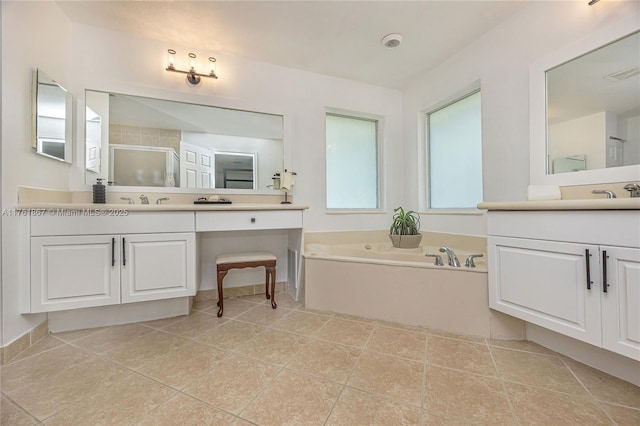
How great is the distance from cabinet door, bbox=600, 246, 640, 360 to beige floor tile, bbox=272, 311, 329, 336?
1460 millimetres

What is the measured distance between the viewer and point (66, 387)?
1.15 metres

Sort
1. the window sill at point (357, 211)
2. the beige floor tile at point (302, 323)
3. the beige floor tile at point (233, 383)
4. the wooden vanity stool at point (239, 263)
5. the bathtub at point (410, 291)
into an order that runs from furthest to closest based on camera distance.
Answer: the window sill at point (357, 211) → the wooden vanity stool at point (239, 263) → the beige floor tile at point (302, 323) → the bathtub at point (410, 291) → the beige floor tile at point (233, 383)

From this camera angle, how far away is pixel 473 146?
2387mm

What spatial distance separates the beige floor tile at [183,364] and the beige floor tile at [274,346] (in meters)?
0.16

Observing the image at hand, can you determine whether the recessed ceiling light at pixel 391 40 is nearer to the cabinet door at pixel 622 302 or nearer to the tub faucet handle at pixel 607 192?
the tub faucet handle at pixel 607 192

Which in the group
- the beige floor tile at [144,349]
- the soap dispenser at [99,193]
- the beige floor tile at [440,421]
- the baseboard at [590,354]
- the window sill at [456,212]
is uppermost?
the soap dispenser at [99,193]

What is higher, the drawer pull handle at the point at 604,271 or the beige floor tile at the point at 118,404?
the drawer pull handle at the point at 604,271

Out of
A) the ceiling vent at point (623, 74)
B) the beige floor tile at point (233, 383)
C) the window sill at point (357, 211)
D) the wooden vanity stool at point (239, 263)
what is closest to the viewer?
the beige floor tile at point (233, 383)

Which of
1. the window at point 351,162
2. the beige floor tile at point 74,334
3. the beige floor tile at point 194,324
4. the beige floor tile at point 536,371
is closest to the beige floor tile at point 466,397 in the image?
the beige floor tile at point 536,371

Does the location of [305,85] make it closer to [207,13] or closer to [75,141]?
[207,13]

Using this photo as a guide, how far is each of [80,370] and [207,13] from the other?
245cm

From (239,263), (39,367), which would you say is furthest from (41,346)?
(239,263)

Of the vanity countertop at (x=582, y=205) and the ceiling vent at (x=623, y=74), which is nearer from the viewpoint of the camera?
the vanity countertop at (x=582, y=205)

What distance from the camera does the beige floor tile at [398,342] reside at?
56.1 inches
